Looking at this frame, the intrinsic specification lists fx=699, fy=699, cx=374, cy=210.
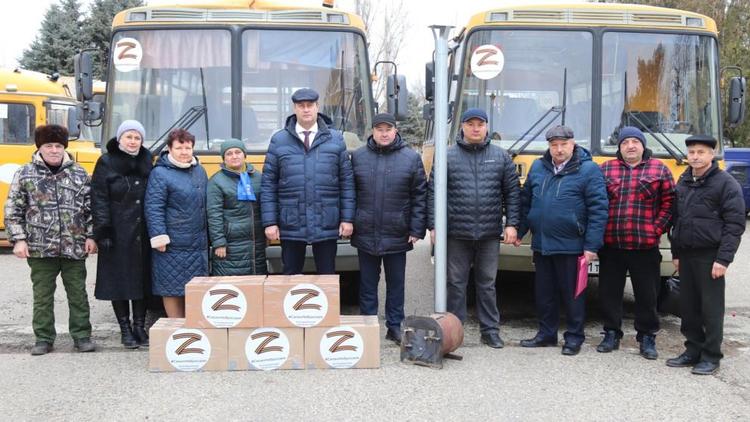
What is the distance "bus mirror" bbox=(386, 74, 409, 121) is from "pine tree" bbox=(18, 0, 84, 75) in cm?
2105

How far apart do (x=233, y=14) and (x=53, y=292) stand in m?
2.85

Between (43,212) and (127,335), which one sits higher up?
(43,212)

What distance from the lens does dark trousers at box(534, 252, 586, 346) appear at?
5.31 meters

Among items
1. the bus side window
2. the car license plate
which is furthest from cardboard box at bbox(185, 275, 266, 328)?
the bus side window

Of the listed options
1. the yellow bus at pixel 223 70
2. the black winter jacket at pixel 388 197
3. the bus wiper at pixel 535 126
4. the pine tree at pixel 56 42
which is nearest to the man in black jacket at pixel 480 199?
the black winter jacket at pixel 388 197

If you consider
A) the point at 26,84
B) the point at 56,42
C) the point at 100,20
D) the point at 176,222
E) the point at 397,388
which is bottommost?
the point at 397,388

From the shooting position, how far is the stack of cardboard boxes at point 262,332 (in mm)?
4816

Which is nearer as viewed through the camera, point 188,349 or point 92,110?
point 188,349

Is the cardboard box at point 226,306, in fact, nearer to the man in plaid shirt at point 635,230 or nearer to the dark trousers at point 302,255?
the dark trousers at point 302,255

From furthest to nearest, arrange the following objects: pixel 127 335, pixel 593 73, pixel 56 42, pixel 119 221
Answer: pixel 56 42, pixel 593 73, pixel 127 335, pixel 119 221

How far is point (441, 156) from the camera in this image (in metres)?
5.21

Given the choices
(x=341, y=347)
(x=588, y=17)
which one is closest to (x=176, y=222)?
(x=341, y=347)

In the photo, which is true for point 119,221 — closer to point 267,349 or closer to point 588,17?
point 267,349

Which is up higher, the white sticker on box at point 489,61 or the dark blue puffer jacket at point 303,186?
the white sticker on box at point 489,61
